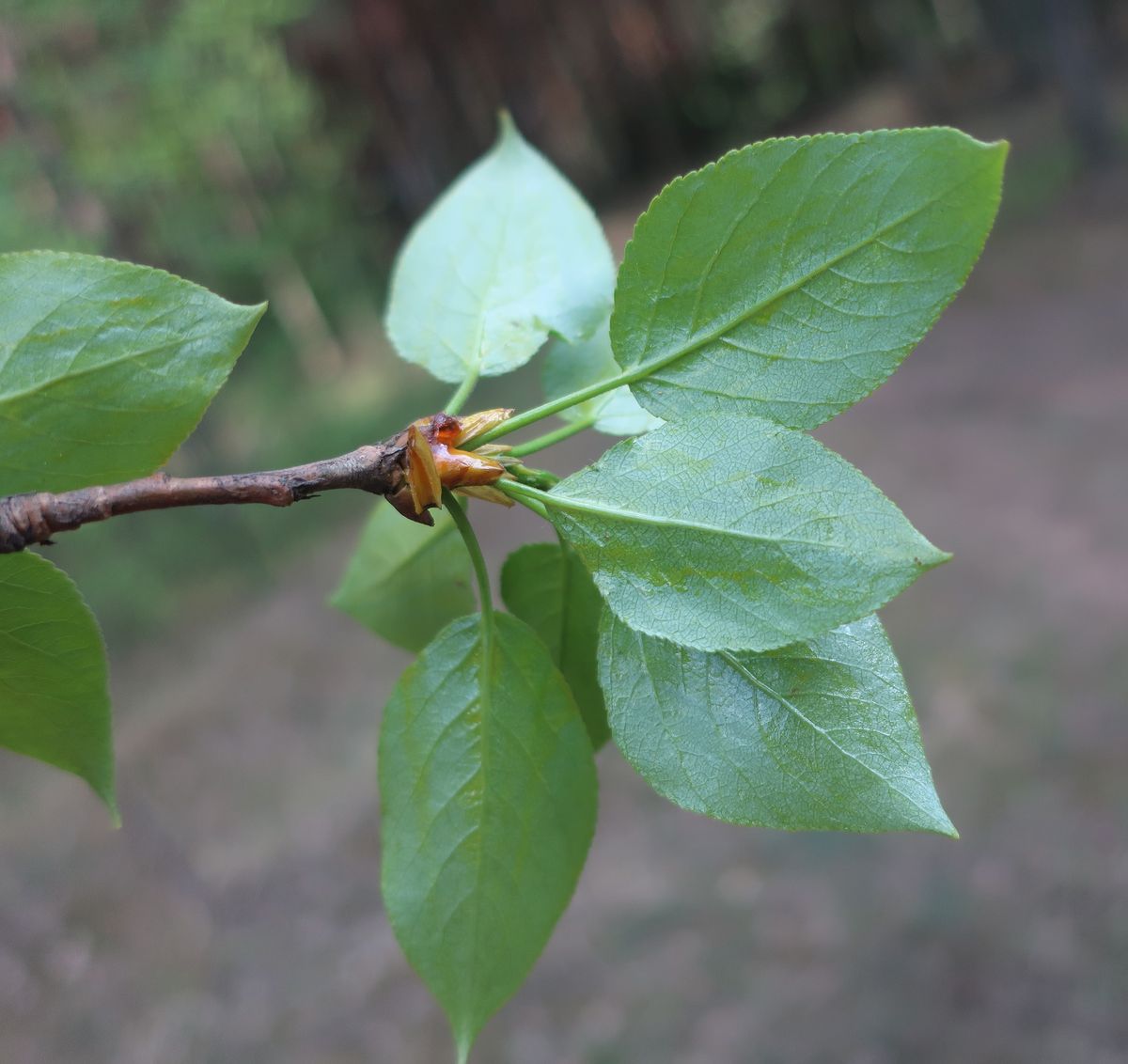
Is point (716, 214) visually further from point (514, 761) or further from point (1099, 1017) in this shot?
point (1099, 1017)

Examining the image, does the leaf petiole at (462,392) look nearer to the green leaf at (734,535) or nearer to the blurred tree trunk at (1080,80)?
the green leaf at (734,535)

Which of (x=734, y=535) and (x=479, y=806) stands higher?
(x=734, y=535)

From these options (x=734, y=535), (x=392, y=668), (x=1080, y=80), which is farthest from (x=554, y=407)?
(x=1080, y=80)

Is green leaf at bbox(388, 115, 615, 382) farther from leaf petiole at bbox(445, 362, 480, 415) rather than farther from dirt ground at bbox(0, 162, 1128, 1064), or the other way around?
dirt ground at bbox(0, 162, 1128, 1064)

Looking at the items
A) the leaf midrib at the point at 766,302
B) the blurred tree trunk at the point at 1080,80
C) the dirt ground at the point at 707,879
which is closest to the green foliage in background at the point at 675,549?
the leaf midrib at the point at 766,302

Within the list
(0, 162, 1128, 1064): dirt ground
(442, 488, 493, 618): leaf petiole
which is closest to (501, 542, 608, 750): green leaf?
(442, 488, 493, 618): leaf petiole

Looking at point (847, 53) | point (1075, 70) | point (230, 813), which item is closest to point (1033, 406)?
point (1075, 70)

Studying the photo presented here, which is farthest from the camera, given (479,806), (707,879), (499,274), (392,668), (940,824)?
(392,668)

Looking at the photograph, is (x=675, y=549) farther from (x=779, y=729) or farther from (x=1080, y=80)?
(x=1080, y=80)

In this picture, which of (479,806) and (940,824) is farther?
(479,806)
